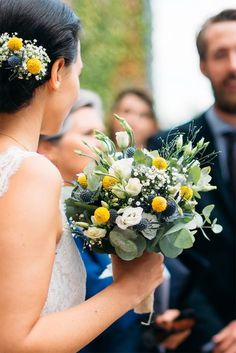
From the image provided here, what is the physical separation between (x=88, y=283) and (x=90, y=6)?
33.5ft

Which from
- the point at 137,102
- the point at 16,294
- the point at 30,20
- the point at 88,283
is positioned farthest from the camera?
the point at 137,102

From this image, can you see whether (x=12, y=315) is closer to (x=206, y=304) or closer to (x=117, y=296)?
(x=117, y=296)

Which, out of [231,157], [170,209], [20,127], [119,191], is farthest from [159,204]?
[231,157]

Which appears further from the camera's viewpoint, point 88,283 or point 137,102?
point 137,102

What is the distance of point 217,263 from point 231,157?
2.52ft

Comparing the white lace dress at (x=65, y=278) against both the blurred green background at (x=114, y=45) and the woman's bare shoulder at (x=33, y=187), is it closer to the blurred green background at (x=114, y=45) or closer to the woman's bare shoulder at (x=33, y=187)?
the woman's bare shoulder at (x=33, y=187)

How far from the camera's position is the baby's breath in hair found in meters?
2.50

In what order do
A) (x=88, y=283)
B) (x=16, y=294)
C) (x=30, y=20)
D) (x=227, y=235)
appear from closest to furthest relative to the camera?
(x=16, y=294) → (x=30, y=20) → (x=88, y=283) → (x=227, y=235)

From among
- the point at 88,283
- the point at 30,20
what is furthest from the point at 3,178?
the point at 88,283

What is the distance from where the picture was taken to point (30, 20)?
2.52m

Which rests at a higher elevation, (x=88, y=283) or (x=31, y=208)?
(x=31, y=208)

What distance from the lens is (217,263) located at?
17.3ft

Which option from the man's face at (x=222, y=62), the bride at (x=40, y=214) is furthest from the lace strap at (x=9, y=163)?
the man's face at (x=222, y=62)

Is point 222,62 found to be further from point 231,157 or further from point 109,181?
point 109,181
